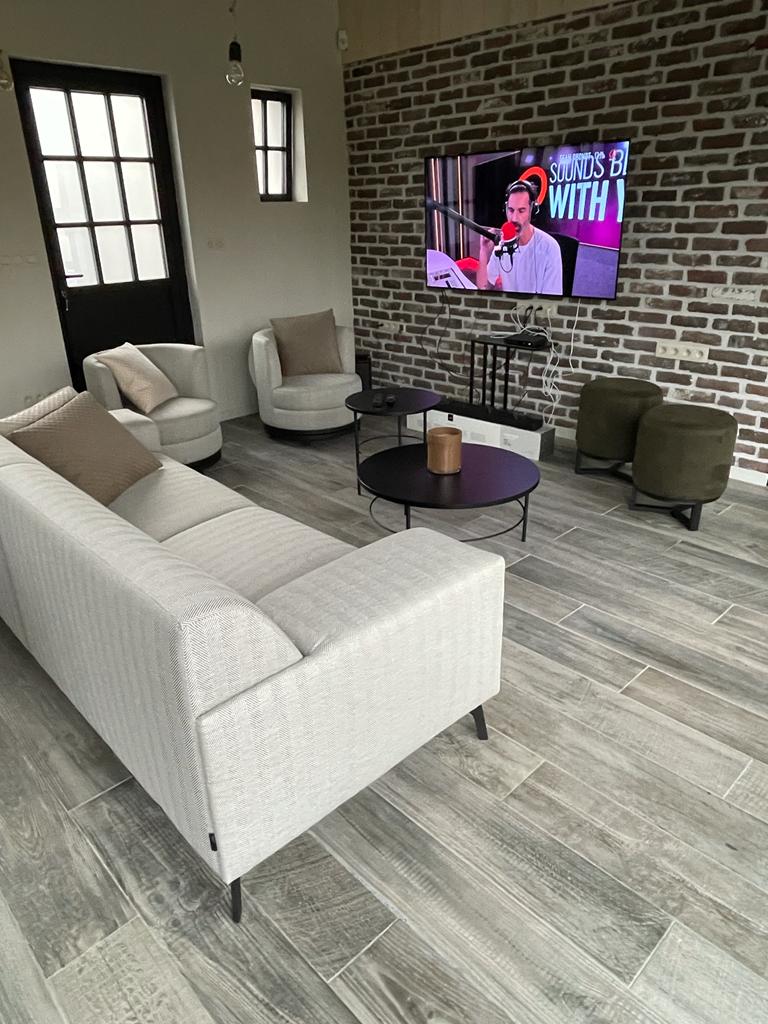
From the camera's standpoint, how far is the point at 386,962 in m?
1.44

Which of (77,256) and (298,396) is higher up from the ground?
(77,256)

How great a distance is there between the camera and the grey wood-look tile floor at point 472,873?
4.53 feet

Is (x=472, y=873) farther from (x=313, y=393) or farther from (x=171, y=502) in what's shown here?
(x=313, y=393)

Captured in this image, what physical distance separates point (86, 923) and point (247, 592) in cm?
84

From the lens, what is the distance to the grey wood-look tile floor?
1381 mm

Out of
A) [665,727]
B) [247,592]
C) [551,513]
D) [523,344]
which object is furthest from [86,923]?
[523,344]

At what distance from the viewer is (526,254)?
4.39 m

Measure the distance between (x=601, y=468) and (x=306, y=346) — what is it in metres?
2.07

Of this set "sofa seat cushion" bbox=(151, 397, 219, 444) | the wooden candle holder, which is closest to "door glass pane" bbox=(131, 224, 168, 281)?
"sofa seat cushion" bbox=(151, 397, 219, 444)

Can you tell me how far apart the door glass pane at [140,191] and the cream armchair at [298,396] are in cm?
111

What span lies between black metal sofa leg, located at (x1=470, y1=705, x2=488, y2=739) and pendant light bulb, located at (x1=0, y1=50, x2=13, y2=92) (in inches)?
143

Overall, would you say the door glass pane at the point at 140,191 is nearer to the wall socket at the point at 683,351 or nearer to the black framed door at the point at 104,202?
the black framed door at the point at 104,202

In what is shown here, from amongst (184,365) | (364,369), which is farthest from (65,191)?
(364,369)

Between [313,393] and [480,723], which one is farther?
[313,393]
